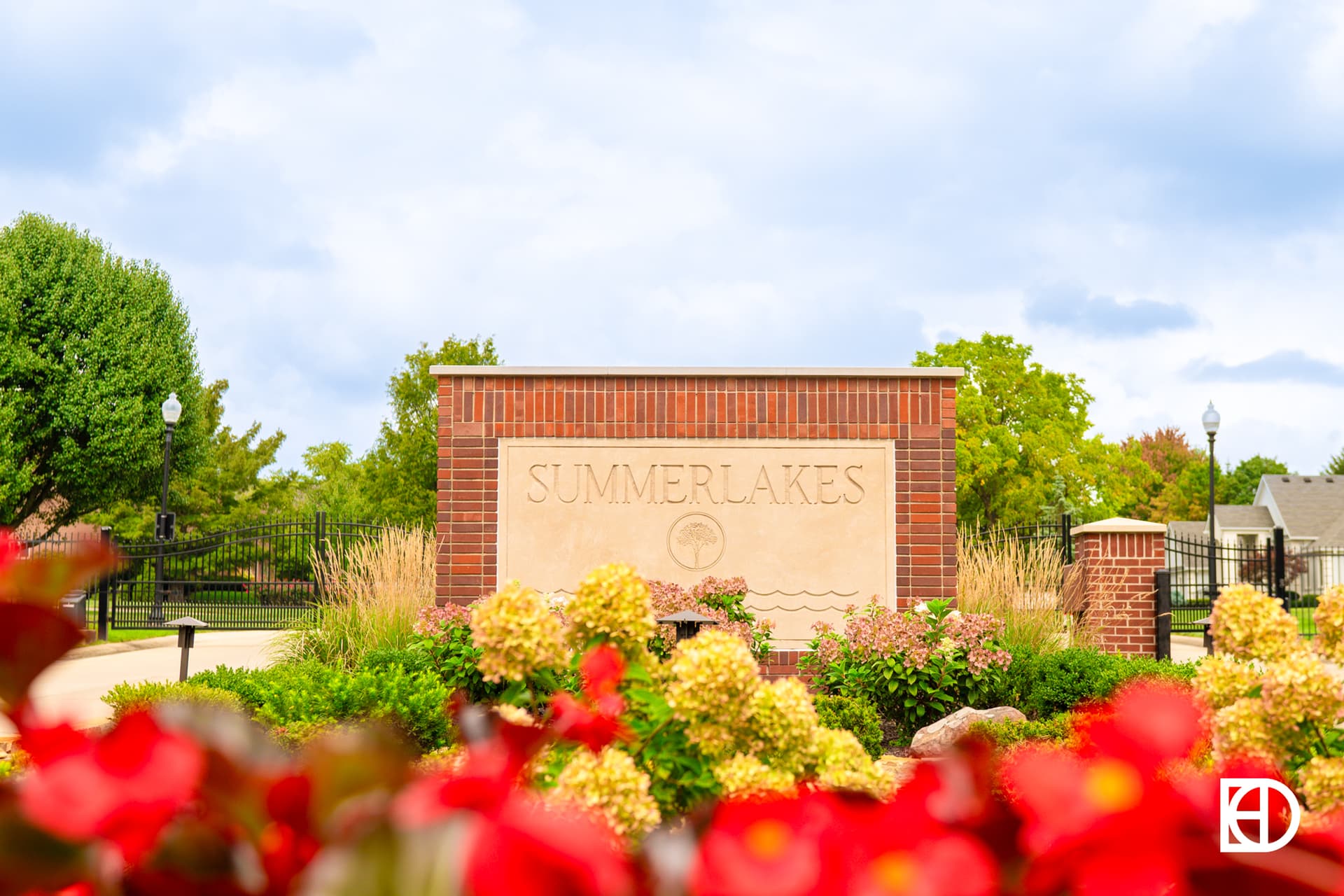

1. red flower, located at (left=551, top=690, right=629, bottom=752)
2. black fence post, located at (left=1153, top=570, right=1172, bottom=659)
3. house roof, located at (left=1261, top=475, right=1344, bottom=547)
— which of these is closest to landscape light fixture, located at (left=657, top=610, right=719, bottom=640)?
red flower, located at (left=551, top=690, right=629, bottom=752)

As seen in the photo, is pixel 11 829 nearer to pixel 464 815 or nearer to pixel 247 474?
pixel 464 815

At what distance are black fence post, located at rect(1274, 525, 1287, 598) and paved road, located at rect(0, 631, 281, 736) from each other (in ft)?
54.8

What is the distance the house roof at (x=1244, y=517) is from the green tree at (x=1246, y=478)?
26.0 feet

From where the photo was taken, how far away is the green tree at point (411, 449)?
22.4 m

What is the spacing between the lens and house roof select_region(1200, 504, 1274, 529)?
4644cm

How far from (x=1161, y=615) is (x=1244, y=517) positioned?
44.4 meters

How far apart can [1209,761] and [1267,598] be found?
2.22 ft

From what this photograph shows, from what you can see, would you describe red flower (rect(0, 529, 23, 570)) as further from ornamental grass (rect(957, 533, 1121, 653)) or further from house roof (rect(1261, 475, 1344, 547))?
house roof (rect(1261, 475, 1344, 547))

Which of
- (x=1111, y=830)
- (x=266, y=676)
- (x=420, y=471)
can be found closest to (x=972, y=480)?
(x=420, y=471)

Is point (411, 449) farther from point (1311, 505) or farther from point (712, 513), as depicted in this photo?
point (1311, 505)

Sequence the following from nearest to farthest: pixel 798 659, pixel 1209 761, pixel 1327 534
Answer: pixel 1209 761
pixel 798 659
pixel 1327 534

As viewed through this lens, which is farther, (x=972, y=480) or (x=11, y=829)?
(x=972, y=480)

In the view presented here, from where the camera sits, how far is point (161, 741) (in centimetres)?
48

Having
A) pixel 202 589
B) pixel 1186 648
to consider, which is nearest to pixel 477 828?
pixel 1186 648
